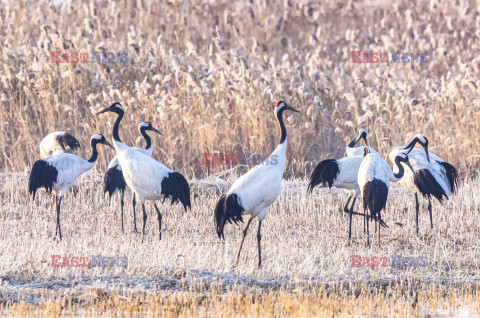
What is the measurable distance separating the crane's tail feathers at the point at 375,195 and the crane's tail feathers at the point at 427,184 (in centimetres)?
96

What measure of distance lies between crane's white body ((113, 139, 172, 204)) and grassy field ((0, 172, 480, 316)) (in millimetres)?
540

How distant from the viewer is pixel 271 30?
17453mm

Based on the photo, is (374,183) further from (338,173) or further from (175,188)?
(175,188)

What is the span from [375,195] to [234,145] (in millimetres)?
3865

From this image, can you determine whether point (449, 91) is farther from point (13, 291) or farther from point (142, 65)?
point (13, 291)

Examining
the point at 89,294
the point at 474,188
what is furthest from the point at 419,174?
the point at 89,294

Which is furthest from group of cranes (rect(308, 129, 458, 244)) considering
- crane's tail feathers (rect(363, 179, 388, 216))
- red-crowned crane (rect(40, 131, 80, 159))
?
red-crowned crane (rect(40, 131, 80, 159))

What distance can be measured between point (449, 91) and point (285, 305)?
6.38 m

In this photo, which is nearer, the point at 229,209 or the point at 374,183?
the point at 229,209

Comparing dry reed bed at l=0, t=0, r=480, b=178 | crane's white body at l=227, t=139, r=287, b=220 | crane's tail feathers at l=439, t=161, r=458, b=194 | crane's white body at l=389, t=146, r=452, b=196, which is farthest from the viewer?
dry reed bed at l=0, t=0, r=480, b=178

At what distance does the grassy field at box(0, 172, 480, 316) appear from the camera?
17.8ft

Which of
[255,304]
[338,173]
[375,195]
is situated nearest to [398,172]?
[338,173]

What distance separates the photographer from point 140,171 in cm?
785

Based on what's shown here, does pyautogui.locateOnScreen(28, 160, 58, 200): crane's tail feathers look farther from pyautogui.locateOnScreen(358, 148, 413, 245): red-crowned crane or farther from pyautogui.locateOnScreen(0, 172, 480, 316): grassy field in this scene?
pyautogui.locateOnScreen(358, 148, 413, 245): red-crowned crane
